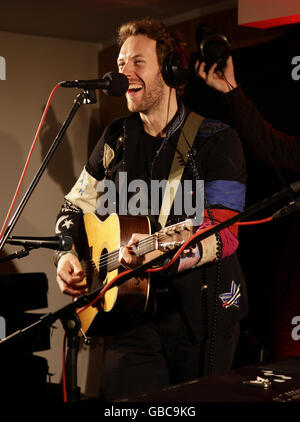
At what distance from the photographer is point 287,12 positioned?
2498 millimetres

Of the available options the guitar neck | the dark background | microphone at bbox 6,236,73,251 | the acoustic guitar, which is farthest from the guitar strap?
the dark background

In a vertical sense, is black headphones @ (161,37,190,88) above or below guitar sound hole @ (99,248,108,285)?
above

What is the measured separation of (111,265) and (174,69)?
0.80m

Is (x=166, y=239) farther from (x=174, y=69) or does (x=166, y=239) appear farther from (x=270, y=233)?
(x=270, y=233)

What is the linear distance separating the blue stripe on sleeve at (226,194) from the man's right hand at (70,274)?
612 mm

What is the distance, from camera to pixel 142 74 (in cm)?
237

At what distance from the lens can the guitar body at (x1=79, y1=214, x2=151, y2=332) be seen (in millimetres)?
2165

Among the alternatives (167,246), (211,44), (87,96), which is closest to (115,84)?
(87,96)

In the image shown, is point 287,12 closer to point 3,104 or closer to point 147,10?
point 147,10

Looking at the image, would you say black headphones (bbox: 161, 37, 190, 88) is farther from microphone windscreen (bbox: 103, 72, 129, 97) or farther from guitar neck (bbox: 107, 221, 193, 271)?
guitar neck (bbox: 107, 221, 193, 271)

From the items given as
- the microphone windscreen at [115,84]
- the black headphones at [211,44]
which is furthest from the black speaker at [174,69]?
the microphone windscreen at [115,84]

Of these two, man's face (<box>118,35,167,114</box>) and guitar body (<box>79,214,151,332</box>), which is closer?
guitar body (<box>79,214,151,332</box>)

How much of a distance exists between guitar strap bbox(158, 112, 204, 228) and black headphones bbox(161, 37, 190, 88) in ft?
0.64
